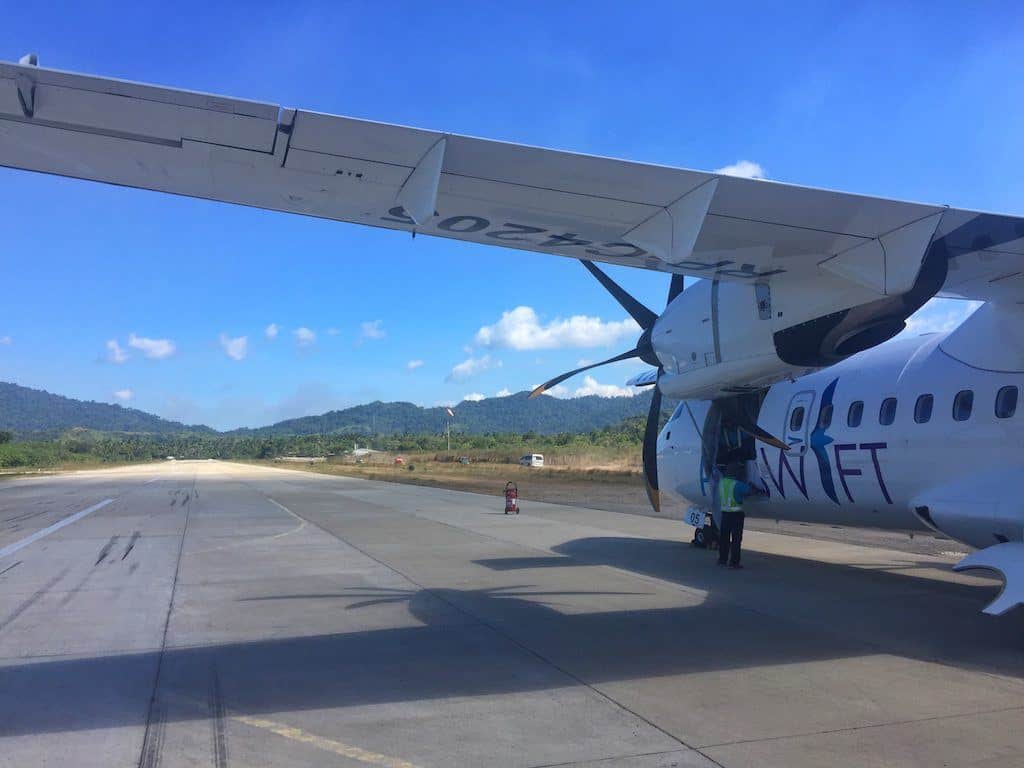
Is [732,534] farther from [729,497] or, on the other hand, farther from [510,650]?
[510,650]

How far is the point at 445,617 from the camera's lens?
849 cm

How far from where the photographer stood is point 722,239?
6164 millimetres

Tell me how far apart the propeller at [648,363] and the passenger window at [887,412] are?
1.19 meters

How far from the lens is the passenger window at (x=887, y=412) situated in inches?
366

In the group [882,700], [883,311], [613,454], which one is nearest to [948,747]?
[882,700]

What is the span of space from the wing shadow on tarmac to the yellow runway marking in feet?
0.84

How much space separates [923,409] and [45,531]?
18722 millimetres

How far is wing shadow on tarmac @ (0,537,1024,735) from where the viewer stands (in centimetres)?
579

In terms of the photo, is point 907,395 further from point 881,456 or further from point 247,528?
point 247,528

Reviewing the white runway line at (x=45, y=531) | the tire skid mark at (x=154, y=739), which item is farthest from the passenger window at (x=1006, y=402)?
the white runway line at (x=45, y=531)

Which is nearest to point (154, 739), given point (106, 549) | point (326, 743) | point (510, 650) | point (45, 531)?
point (326, 743)

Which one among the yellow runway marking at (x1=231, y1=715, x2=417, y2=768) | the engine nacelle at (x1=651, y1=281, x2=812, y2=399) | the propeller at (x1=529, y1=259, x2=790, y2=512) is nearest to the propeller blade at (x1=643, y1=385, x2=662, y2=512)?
the propeller at (x1=529, y1=259, x2=790, y2=512)

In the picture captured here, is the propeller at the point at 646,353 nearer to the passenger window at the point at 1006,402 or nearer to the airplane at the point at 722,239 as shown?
the airplane at the point at 722,239

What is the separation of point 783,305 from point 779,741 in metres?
3.80
